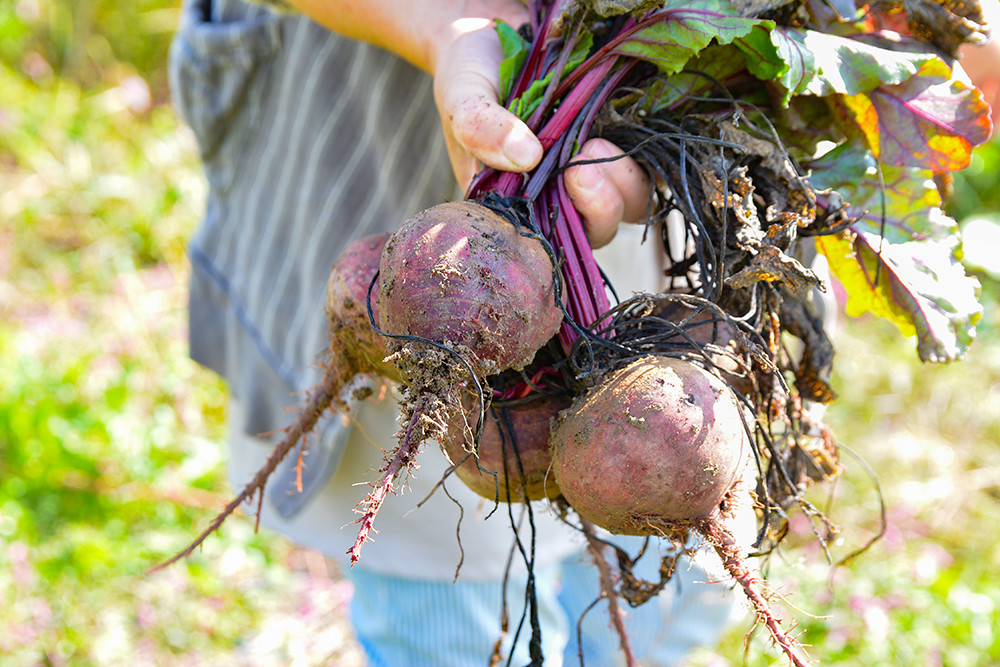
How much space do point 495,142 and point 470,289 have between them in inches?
7.8

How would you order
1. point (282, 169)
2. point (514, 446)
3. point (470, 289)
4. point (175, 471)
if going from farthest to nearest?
point (175, 471) → point (282, 169) → point (514, 446) → point (470, 289)

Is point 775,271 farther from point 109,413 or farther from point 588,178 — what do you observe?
point 109,413

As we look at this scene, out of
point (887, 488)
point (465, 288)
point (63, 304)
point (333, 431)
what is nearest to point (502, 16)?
point (465, 288)

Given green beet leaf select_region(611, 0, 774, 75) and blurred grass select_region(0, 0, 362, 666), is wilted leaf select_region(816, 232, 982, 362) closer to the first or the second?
green beet leaf select_region(611, 0, 774, 75)

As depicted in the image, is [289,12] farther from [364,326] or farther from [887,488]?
[887,488]

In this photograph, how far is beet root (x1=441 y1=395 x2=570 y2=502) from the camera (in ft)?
3.37

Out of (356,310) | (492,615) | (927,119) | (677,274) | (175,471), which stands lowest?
(175,471)

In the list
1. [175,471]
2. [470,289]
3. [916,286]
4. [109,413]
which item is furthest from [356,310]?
[109,413]

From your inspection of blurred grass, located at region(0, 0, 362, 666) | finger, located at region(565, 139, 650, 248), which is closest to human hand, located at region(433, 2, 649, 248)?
finger, located at region(565, 139, 650, 248)

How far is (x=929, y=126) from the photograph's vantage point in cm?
109

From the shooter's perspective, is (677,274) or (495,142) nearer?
(495,142)

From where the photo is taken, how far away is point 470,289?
90 cm

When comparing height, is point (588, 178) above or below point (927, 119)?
below

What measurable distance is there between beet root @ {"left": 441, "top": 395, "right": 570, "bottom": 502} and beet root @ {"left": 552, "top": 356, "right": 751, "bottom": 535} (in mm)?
99
